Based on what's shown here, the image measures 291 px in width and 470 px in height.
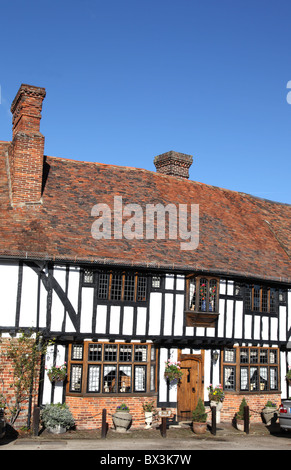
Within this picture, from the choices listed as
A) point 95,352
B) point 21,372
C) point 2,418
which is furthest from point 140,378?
point 2,418

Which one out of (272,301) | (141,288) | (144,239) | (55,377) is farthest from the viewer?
(272,301)

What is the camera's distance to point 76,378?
16.2 metres

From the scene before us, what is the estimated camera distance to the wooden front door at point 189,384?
711 inches

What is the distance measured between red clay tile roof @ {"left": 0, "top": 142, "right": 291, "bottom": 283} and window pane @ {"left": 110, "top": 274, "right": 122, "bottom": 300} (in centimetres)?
62

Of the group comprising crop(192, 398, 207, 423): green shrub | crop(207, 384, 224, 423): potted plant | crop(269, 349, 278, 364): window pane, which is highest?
crop(269, 349, 278, 364): window pane

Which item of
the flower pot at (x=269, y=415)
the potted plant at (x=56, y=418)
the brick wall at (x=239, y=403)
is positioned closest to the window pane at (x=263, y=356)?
the brick wall at (x=239, y=403)

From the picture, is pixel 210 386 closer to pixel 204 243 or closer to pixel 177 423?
pixel 177 423

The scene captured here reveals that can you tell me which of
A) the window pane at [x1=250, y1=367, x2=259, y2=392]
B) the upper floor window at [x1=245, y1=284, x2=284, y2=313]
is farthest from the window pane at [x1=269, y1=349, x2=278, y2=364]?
the upper floor window at [x1=245, y1=284, x2=284, y2=313]

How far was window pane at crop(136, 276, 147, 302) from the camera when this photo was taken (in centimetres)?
1709

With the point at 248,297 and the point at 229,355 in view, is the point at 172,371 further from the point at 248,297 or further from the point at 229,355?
the point at 248,297

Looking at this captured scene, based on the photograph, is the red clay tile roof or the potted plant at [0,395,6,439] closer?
the potted plant at [0,395,6,439]

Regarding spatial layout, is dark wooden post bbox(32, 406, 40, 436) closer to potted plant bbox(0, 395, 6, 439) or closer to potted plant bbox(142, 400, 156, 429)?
potted plant bbox(0, 395, 6, 439)

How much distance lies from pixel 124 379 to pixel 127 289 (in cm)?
276

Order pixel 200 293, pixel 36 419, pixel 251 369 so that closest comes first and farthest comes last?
1. pixel 36 419
2. pixel 200 293
3. pixel 251 369
